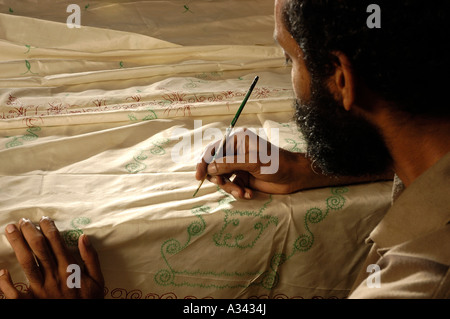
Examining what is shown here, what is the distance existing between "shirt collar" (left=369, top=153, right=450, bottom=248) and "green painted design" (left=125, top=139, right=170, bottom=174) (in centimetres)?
57

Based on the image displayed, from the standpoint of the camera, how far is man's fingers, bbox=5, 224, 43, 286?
87 centimetres

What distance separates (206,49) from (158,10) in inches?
19.7

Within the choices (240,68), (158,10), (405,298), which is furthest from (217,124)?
(158,10)

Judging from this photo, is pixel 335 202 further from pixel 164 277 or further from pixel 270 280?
pixel 164 277

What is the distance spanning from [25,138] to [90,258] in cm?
47

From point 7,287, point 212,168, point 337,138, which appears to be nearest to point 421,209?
point 337,138

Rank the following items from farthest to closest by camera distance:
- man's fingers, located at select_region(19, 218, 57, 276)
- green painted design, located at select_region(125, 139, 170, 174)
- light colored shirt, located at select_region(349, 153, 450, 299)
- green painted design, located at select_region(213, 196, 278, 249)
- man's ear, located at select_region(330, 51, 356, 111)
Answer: green painted design, located at select_region(125, 139, 170, 174)
green painted design, located at select_region(213, 196, 278, 249)
man's fingers, located at select_region(19, 218, 57, 276)
man's ear, located at select_region(330, 51, 356, 111)
light colored shirt, located at select_region(349, 153, 450, 299)

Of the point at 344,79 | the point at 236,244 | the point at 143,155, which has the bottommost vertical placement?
the point at 236,244

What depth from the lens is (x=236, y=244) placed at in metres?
0.99

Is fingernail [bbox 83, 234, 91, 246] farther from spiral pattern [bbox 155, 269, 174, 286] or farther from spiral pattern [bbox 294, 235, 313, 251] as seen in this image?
spiral pattern [bbox 294, 235, 313, 251]

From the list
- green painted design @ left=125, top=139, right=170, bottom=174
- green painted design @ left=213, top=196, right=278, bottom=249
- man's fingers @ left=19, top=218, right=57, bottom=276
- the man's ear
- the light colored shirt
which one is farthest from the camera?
green painted design @ left=125, top=139, right=170, bottom=174

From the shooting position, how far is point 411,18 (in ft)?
2.24

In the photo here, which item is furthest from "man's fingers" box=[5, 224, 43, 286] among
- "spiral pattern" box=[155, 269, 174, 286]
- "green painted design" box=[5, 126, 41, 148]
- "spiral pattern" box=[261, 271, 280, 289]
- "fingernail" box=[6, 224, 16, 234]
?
"spiral pattern" box=[261, 271, 280, 289]

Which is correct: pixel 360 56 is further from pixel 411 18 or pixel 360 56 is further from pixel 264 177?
pixel 264 177
